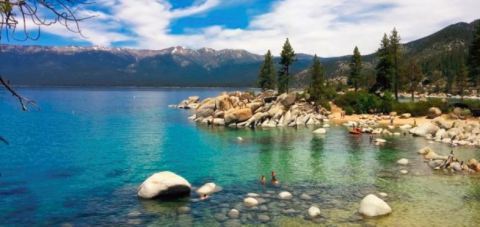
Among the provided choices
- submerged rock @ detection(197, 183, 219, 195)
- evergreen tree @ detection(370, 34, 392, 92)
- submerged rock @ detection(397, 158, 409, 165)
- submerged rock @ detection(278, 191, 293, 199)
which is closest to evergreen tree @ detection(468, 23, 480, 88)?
evergreen tree @ detection(370, 34, 392, 92)

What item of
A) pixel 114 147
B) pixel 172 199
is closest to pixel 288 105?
pixel 114 147

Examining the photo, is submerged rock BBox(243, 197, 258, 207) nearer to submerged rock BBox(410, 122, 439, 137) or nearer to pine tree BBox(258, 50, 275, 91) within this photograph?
submerged rock BBox(410, 122, 439, 137)

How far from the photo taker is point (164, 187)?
3156cm

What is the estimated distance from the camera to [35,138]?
69.1 meters

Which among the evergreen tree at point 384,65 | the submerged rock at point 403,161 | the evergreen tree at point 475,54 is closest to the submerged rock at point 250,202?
the submerged rock at point 403,161

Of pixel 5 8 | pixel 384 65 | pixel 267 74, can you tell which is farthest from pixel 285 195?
pixel 267 74

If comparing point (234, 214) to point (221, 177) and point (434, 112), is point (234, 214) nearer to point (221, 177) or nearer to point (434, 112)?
point (221, 177)

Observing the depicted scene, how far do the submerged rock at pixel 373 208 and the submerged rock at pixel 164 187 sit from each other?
14023 millimetres

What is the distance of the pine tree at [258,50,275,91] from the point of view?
135m

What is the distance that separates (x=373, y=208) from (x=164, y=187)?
15.8m

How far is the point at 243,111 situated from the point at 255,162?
41.7 m

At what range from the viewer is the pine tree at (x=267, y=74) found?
135 m

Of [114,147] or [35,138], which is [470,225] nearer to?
[114,147]

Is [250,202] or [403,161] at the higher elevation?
[403,161]
